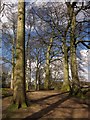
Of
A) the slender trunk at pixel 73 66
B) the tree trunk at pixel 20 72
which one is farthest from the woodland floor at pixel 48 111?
the slender trunk at pixel 73 66

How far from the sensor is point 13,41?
2719cm

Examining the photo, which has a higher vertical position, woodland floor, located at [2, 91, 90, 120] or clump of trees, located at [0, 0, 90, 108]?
clump of trees, located at [0, 0, 90, 108]

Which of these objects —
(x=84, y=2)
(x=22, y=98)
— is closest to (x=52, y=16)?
(x=84, y=2)

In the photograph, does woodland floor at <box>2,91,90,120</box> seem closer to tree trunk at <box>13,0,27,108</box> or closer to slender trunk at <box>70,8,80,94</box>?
tree trunk at <box>13,0,27,108</box>

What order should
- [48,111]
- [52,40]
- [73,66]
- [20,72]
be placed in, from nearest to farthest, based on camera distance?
[48,111], [20,72], [73,66], [52,40]

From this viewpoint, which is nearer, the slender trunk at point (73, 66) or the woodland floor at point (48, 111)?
the woodland floor at point (48, 111)

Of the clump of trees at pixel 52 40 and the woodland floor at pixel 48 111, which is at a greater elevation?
the clump of trees at pixel 52 40

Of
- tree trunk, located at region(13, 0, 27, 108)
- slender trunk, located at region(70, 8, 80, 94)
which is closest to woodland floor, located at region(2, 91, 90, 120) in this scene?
tree trunk, located at region(13, 0, 27, 108)

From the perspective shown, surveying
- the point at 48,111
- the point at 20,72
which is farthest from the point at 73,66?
the point at 48,111

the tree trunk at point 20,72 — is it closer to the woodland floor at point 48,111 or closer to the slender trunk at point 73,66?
the woodland floor at point 48,111

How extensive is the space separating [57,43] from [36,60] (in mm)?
10178

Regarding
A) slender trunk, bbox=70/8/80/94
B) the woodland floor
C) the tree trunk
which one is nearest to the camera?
the woodland floor

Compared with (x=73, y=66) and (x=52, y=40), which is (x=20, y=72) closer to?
(x=73, y=66)

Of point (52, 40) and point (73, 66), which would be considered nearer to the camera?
point (73, 66)
